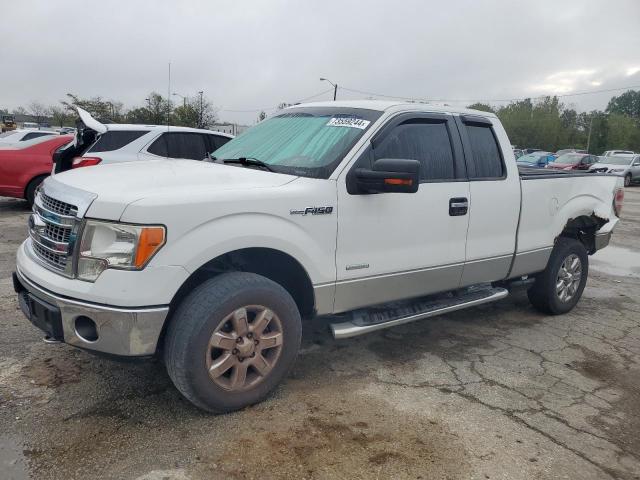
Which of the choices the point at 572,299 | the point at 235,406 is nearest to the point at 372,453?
the point at 235,406

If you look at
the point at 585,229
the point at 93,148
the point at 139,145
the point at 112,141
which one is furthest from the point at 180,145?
the point at 585,229

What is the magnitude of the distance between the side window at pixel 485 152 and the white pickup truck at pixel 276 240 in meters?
0.02

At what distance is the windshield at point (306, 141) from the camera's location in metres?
3.55

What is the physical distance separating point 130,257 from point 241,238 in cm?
61

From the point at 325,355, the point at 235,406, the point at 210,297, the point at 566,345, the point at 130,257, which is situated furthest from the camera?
the point at 566,345

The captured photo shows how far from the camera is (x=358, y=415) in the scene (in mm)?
3244

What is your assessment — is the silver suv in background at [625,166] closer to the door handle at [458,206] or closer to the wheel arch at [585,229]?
the wheel arch at [585,229]

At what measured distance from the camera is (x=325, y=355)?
4.18 meters

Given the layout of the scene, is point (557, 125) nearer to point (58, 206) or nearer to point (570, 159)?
point (570, 159)

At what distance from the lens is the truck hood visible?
9.11ft

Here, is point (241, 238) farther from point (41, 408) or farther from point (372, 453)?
point (41, 408)

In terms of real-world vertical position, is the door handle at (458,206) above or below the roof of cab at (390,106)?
below

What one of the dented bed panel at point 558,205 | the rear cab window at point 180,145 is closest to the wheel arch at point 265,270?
the dented bed panel at point 558,205

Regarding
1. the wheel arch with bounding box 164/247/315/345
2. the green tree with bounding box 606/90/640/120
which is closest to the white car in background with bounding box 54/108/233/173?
the wheel arch with bounding box 164/247/315/345
